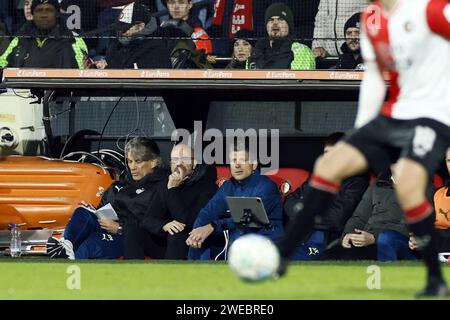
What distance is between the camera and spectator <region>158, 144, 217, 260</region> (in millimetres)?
11297

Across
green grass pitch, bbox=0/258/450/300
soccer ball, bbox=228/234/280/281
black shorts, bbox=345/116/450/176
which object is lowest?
green grass pitch, bbox=0/258/450/300

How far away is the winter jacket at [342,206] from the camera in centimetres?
1150

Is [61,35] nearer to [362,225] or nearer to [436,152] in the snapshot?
[362,225]

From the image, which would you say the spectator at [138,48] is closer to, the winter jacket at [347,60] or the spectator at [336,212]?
the winter jacket at [347,60]

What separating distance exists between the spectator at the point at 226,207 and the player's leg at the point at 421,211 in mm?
4401

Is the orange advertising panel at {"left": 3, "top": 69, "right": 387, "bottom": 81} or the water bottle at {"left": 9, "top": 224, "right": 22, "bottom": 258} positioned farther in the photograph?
the water bottle at {"left": 9, "top": 224, "right": 22, "bottom": 258}

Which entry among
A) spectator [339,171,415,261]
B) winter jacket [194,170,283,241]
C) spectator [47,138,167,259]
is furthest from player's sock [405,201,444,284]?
spectator [47,138,167,259]

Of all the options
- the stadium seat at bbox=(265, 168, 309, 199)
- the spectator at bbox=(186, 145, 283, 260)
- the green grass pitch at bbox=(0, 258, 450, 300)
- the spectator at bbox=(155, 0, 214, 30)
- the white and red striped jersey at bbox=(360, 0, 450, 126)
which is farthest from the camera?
the stadium seat at bbox=(265, 168, 309, 199)

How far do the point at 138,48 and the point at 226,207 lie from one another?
206 centimetres

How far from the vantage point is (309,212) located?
6719mm

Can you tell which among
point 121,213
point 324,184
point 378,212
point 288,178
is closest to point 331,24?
point 288,178

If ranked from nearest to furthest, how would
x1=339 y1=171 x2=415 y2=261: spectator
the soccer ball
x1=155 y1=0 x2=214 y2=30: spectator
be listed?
1. the soccer ball
2. x1=339 y1=171 x2=415 y2=261: spectator
3. x1=155 y1=0 x2=214 y2=30: spectator

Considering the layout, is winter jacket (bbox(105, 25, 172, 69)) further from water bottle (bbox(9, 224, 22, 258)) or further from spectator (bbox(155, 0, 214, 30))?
water bottle (bbox(9, 224, 22, 258))

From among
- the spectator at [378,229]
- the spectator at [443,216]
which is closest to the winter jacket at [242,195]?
the spectator at [378,229]
